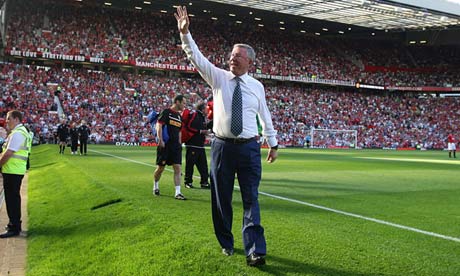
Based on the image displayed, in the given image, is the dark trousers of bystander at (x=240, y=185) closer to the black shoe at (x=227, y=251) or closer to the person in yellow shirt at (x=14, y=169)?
the black shoe at (x=227, y=251)

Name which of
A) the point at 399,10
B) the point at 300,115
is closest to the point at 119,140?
the point at 300,115

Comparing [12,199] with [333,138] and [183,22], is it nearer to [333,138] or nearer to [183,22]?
[183,22]

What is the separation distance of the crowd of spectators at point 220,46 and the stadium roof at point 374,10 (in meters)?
10.6

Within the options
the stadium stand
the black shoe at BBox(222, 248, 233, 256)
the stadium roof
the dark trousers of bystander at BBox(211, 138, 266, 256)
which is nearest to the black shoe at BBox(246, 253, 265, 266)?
the dark trousers of bystander at BBox(211, 138, 266, 256)

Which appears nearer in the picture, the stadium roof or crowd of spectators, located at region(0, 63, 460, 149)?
crowd of spectators, located at region(0, 63, 460, 149)

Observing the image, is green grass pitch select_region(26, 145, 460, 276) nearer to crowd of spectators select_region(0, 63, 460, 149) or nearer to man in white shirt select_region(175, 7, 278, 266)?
man in white shirt select_region(175, 7, 278, 266)

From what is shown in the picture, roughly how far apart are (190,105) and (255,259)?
43.7m

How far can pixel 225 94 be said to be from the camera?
5039 mm

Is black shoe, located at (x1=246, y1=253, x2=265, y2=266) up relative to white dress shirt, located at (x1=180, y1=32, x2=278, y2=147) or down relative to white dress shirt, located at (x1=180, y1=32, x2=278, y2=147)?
down

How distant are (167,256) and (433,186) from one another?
30.5 feet

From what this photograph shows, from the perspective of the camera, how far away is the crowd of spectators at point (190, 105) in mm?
41781

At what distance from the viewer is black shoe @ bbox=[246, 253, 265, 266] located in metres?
4.71

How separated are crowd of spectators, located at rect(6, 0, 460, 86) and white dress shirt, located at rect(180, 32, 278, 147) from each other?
4477 cm

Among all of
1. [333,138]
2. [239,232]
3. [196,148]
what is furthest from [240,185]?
[333,138]
